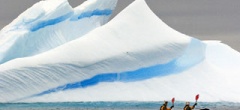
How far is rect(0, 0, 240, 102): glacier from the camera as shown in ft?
78.0

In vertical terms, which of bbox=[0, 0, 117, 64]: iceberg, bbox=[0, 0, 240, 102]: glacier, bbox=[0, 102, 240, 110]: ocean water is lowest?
bbox=[0, 102, 240, 110]: ocean water

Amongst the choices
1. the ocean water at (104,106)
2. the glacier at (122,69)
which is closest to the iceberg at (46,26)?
the glacier at (122,69)

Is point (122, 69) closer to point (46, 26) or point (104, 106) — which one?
point (104, 106)

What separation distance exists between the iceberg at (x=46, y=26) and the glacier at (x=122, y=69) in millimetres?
140

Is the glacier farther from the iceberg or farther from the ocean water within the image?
the ocean water

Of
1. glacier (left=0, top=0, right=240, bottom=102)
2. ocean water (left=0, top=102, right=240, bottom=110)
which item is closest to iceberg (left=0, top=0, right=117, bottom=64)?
glacier (left=0, top=0, right=240, bottom=102)

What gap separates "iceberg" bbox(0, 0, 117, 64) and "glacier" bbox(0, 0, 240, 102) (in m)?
0.14

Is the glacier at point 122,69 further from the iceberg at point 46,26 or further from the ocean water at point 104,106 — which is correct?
the ocean water at point 104,106

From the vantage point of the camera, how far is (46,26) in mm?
26438

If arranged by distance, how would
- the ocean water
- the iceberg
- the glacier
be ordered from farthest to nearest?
the iceberg → the ocean water → the glacier

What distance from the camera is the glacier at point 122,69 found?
23781 mm

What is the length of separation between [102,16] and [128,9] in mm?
2927

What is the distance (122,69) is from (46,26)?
3528 millimetres

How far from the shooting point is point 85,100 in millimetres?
24547
